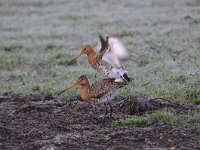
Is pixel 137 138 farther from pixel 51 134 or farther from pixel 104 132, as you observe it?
pixel 51 134

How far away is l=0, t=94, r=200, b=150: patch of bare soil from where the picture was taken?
6.30m

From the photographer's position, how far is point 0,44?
15.8m

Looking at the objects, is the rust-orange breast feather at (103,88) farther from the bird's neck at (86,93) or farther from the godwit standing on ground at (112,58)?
the godwit standing on ground at (112,58)

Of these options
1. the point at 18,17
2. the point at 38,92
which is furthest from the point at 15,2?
the point at 38,92

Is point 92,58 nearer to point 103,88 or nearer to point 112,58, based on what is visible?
point 112,58

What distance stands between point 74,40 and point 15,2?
9132 millimetres

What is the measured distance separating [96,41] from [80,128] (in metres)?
8.27

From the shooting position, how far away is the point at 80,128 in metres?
7.21

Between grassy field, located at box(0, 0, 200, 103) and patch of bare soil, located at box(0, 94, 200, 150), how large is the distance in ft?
2.82

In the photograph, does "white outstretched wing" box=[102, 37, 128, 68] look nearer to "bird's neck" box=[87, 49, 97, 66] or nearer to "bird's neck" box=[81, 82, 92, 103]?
"bird's neck" box=[87, 49, 97, 66]

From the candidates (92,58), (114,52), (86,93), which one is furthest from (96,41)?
(86,93)

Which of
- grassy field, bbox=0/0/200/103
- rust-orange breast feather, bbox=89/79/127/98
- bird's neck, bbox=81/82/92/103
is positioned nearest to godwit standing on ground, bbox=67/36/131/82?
rust-orange breast feather, bbox=89/79/127/98

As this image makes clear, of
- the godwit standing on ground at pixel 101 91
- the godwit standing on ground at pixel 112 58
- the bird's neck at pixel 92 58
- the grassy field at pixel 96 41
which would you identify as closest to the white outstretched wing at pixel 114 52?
the godwit standing on ground at pixel 112 58

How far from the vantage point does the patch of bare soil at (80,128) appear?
6.30 metres
